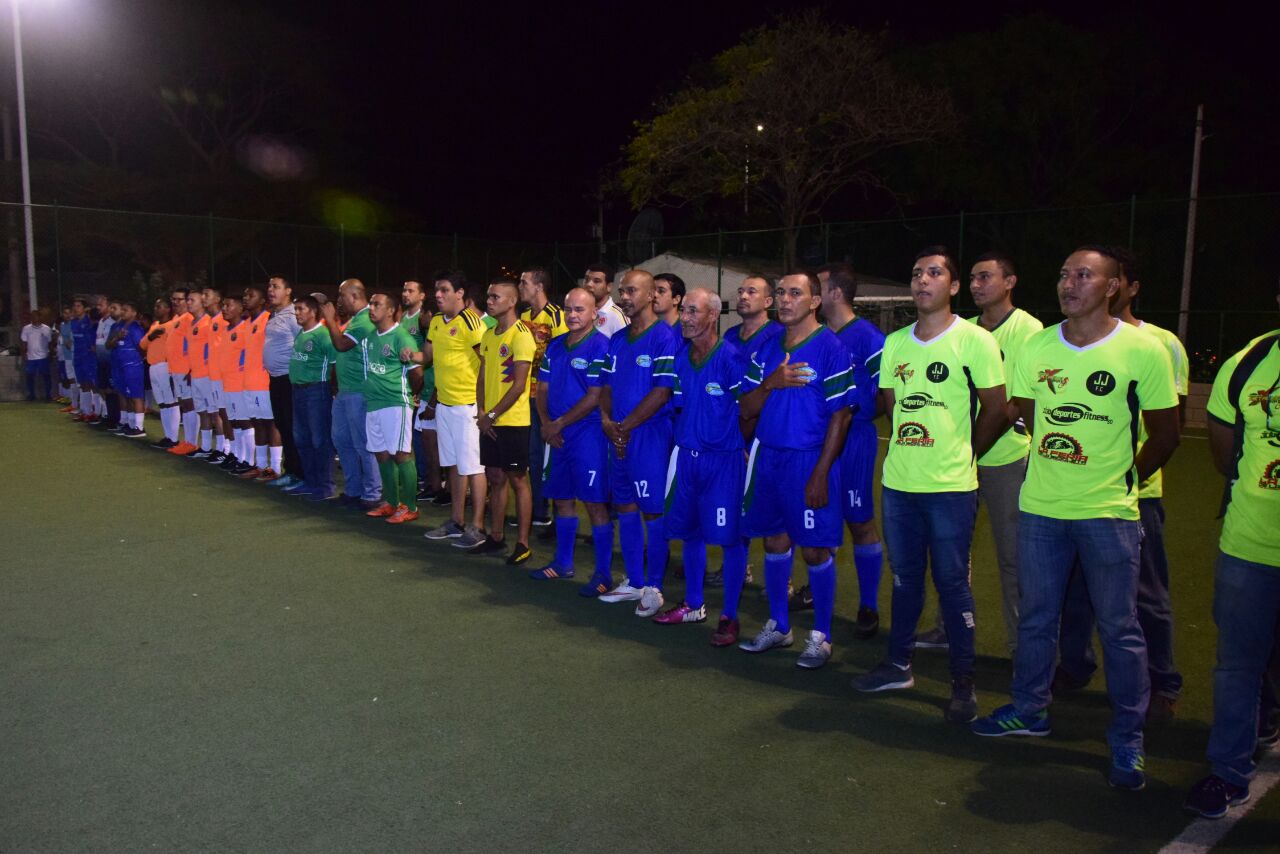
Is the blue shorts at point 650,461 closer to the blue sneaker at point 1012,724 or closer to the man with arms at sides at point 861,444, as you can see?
the man with arms at sides at point 861,444

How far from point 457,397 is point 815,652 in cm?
383

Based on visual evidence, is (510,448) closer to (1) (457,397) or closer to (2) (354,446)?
(1) (457,397)

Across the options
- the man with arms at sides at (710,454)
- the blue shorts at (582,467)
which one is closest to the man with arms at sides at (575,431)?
the blue shorts at (582,467)

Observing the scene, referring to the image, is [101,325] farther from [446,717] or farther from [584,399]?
[446,717]

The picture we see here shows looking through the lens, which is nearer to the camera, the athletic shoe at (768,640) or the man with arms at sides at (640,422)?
the athletic shoe at (768,640)

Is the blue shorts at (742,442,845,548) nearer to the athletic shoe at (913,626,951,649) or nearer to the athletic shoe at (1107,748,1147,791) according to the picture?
the athletic shoe at (913,626,951,649)

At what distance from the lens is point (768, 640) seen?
17.4 ft

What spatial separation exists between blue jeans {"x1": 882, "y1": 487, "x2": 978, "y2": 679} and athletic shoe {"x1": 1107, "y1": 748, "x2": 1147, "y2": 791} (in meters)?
0.76

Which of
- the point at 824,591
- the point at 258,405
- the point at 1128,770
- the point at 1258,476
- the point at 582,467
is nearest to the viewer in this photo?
the point at 1258,476

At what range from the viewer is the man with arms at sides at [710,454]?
538 cm

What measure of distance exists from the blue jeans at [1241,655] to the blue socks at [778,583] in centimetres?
213

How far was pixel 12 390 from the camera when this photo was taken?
1844 cm

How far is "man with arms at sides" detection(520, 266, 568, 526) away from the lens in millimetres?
7504

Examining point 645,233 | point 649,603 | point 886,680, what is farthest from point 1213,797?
point 645,233
